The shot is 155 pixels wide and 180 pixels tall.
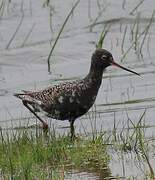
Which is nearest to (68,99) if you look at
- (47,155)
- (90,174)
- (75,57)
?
(47,155)

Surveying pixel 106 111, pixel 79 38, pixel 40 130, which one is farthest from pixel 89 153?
pixel 79 38

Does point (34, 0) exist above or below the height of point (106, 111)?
above

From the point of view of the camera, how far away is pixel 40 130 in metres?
8.97

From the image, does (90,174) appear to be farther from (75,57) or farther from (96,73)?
(75,57)

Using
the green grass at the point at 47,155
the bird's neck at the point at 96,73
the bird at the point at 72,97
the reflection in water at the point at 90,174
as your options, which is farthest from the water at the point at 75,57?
the reflection in water at the point at 90,174

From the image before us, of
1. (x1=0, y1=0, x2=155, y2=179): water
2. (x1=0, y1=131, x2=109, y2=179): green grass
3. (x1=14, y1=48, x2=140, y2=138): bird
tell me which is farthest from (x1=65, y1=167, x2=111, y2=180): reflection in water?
(x1=0, y1=0, x2=155, y2=179): water

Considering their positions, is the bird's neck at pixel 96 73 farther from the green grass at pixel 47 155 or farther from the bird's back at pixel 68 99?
the green grass at pixel 47 155

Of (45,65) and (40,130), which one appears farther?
(45,65)

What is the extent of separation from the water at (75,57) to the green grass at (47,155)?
1311 millimetres

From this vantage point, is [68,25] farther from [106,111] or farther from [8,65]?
[106,111]

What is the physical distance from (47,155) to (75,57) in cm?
670

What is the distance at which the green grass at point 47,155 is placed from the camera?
7.29 meters

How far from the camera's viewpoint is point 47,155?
770cm

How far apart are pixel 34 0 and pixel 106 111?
20.4ft
